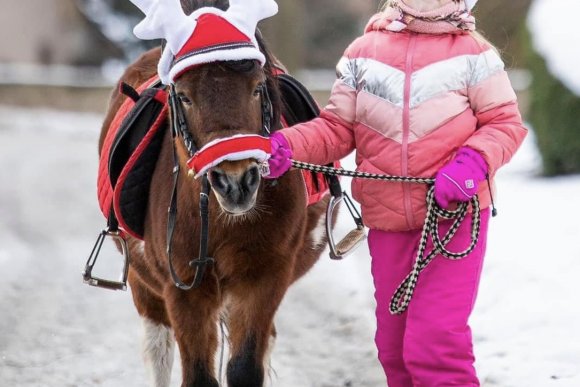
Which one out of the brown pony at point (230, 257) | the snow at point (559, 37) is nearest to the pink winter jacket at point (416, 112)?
the brown pony at point (230, 257)

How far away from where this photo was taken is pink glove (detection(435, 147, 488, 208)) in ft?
10.3

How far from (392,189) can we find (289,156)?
0.42m

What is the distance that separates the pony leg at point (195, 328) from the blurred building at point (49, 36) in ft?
85.0

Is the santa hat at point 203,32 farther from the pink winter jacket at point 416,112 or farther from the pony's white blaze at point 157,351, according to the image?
the pony's white blaze at point 157,351

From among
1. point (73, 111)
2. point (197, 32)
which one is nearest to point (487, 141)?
point (197, 32)

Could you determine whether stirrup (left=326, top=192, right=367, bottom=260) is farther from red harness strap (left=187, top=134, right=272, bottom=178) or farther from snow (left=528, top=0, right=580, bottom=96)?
snow (left=528, top=0, right=580, bottom=96)

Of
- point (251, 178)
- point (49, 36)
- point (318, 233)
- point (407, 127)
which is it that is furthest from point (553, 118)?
point (49, 36)

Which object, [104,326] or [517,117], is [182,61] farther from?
[104,326]

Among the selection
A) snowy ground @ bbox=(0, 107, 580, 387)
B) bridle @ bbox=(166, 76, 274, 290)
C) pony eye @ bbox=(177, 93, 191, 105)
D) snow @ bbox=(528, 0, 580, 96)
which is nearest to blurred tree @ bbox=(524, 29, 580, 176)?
snow @ bbox=(528, 0, 580, 96)

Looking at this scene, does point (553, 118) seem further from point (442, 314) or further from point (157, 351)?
point (442, 314)

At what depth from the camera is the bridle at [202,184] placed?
3.26m

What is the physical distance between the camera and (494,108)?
330 centimetres

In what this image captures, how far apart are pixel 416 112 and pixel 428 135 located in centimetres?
9

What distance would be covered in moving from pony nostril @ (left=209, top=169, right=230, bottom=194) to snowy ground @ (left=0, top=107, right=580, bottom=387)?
2.15 meters
